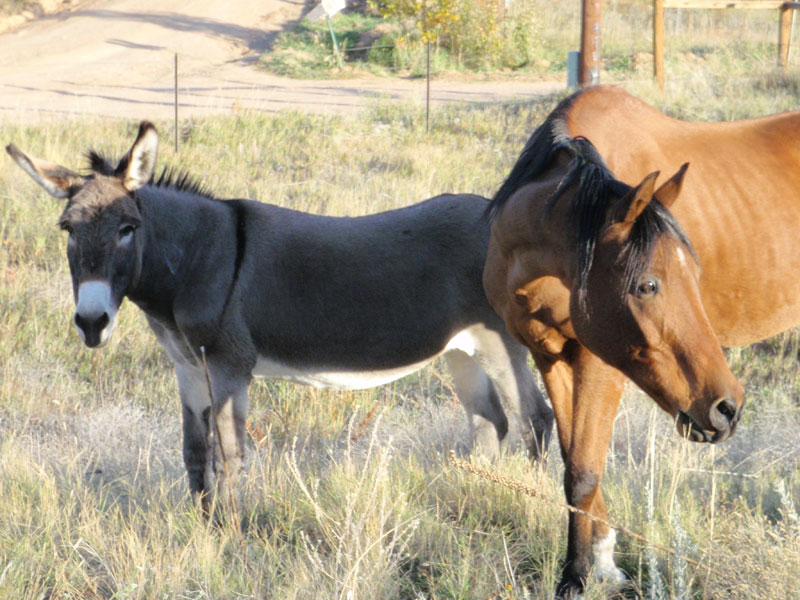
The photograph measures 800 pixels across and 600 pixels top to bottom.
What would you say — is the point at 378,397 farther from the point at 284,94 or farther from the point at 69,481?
the point at 284,94

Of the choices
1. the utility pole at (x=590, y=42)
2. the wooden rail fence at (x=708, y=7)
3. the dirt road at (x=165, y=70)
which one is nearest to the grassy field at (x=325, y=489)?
the utility pole at (x=590, y=42)

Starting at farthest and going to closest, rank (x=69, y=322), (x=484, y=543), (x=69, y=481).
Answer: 1. (x=69, y=322)
2. (x=69, y=481)
3. (x=484, y=543)

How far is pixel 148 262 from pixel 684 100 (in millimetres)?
10969

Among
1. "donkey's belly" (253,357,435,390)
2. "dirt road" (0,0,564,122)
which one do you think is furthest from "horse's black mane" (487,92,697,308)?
"dirt road" (0,0,564,122)

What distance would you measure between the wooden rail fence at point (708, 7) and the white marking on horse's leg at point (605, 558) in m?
12.3

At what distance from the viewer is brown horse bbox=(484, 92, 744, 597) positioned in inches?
107

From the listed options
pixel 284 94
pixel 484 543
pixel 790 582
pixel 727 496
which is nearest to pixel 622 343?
pixel 790 582

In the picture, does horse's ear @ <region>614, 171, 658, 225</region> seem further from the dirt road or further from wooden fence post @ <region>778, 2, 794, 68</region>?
wooden fence post @ <region>778, 2, 794, 68</region>

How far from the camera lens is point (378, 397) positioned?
6.07m

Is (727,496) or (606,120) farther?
(727,496)

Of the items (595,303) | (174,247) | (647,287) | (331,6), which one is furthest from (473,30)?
(647,287)

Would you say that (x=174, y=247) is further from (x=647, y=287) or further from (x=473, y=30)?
(x=473, y=30)

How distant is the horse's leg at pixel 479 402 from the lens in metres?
4.98

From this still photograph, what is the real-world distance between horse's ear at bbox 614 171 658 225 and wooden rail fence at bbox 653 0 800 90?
1269cm
